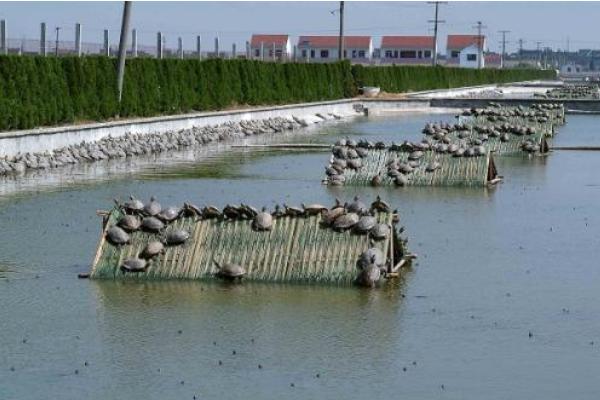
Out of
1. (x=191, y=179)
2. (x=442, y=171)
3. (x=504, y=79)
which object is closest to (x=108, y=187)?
(x=191, y=179)

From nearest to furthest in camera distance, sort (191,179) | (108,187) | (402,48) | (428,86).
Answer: (108,187), (191,179), (428,86), (402,48)

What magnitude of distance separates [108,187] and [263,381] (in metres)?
13.7

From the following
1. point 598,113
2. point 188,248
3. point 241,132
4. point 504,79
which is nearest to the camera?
point 188,248

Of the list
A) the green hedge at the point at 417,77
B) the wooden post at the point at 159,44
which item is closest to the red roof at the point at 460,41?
the green hedge at the point at 417,77

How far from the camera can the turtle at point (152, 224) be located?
1348 cm

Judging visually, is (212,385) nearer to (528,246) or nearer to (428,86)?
(528,246)

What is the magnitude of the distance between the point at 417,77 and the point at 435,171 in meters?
58.2

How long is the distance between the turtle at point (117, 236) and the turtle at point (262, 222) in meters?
1.23

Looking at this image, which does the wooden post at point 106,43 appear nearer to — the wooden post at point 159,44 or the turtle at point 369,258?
the wooden post at point 159,44

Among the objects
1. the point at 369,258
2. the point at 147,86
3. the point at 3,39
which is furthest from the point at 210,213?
the point at 147,86

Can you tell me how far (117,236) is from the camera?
13.4 m

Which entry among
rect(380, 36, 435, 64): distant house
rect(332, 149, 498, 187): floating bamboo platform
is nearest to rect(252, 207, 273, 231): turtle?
rect(332, 149, 498, 187): floating bamboo platform

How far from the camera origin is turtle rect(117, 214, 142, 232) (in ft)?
44.4

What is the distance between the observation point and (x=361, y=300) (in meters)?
12.6
